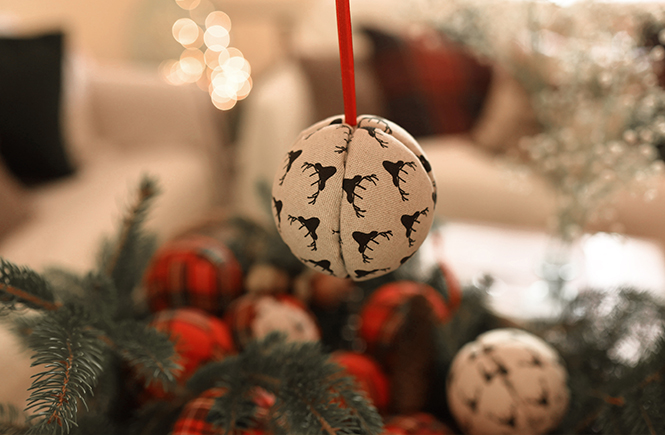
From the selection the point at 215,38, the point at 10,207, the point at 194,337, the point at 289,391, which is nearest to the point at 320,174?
the point at 289,391

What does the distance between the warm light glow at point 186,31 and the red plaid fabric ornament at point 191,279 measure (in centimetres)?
263

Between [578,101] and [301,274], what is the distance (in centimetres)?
51

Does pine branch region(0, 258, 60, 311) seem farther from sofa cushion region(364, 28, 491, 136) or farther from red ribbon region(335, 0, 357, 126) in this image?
sofa cushion region(364, 28, 491, 136)

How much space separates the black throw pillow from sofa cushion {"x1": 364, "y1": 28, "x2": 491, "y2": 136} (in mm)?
1075

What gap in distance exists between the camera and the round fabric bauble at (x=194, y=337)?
1.58 feet

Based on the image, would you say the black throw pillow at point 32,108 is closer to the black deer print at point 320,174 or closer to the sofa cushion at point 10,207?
the sofa cushion at point 10,207

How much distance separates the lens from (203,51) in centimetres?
293

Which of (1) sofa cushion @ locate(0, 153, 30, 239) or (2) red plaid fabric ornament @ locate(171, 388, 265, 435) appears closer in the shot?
(2) red plaid fabric ornament @ locate(171, 388, 265, 435)

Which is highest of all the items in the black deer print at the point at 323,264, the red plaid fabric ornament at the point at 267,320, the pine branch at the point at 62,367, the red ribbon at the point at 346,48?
the red ribbon at the point at 346,48

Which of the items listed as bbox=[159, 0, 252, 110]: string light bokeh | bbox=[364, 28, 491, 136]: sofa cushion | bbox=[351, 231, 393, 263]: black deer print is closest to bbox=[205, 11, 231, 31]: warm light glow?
bbox=[159, 0, 252, 110]: string light bokeh

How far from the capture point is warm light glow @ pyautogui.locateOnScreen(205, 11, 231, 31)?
9.51ft

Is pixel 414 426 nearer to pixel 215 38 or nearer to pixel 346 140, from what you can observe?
pixel 346 140

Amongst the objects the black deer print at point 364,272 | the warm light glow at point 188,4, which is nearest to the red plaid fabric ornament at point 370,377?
the black deer print at point 364,272

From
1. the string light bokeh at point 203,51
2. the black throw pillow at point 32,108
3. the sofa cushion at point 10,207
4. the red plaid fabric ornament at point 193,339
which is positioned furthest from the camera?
the string light bokeh at point 203,51
